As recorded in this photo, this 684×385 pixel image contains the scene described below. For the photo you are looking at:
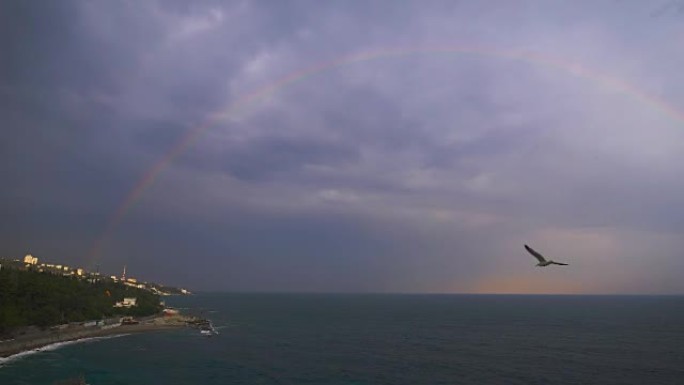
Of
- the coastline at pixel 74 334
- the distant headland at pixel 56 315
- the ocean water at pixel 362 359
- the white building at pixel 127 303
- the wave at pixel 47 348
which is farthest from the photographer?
the white building at pixel 127 303

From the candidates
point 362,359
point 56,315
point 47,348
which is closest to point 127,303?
point 56,315

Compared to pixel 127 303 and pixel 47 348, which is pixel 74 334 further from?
pixel 127 303

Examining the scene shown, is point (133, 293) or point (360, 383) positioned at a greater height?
point (133, 293)

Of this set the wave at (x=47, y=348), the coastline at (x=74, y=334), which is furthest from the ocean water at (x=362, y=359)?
the coastline at (x=74, y=334)

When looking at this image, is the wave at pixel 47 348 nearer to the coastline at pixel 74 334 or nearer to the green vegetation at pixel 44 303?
the coastline at pixel 74 334

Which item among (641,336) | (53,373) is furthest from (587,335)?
(53,373)

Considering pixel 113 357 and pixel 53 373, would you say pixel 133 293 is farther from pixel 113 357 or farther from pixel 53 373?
pixel 53 373
